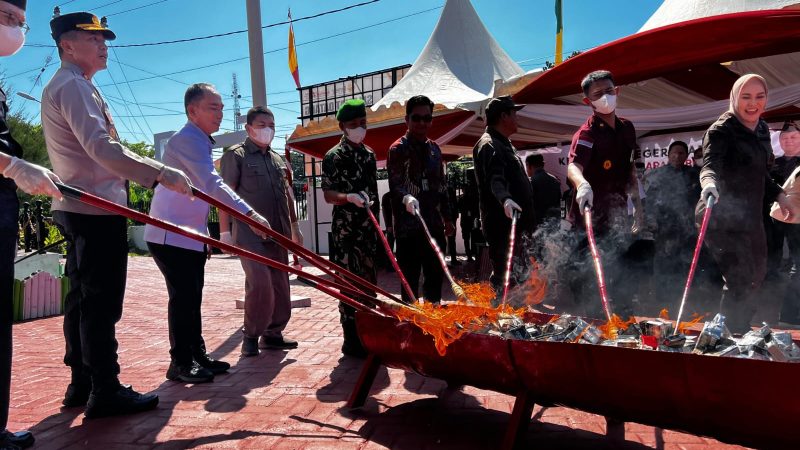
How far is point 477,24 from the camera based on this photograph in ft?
37.7

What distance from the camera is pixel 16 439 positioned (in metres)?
2.56

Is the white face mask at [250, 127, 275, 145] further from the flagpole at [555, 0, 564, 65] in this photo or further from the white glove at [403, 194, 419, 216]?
the flagpole at [555, 0, 564, 65]

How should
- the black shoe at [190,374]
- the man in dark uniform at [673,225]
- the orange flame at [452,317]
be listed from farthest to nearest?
the man in dark uniform at [673,225]
the black shoe at [190,374]
the orange flame at [452,317]

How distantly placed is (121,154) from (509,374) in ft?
7.22

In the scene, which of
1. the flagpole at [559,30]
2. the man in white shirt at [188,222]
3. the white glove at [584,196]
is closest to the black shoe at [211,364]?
the man in white shirt at [188,222]

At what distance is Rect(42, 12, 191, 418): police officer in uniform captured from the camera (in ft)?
9.18

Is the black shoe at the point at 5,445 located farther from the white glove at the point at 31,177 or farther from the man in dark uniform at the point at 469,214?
the man in dark uniform at the point at 469,214

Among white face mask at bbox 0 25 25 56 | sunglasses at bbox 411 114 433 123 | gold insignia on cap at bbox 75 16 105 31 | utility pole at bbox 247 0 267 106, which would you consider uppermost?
utility pole at bbox 247 0 267 106

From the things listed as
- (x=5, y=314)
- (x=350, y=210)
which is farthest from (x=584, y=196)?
(x=5, y=314)

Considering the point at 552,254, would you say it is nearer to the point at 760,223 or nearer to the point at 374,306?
the point at 760,223

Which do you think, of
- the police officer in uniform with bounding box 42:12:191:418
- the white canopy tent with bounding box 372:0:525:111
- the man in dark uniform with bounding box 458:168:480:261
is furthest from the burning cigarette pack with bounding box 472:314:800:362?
the man in dark uniform with bounding box 458:168:480:261

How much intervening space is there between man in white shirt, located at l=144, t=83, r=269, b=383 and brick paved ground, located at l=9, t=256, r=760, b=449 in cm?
26

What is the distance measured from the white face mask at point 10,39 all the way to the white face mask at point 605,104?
364cm

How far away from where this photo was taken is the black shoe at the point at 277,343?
468cm
